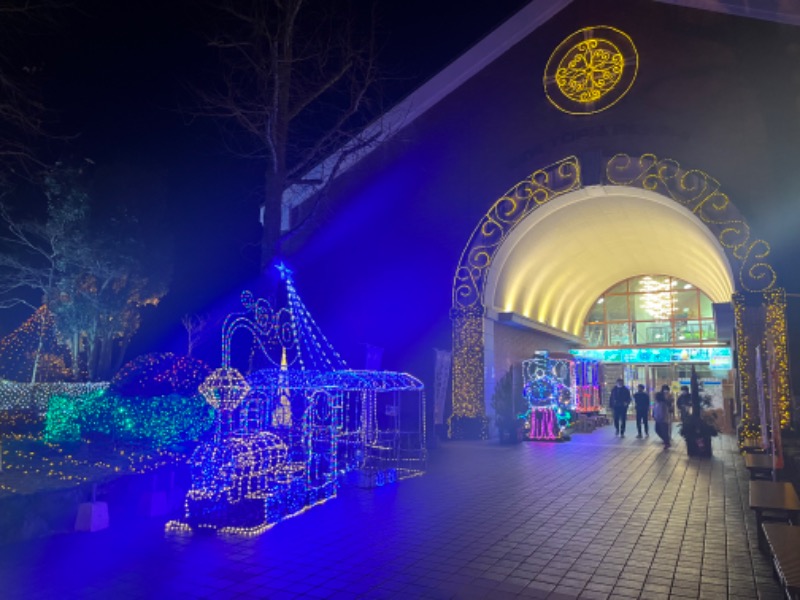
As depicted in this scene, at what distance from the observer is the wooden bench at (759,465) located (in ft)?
31.8

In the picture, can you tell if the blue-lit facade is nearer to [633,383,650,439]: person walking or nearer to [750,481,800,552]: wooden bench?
[633,383,650,439]: person walking

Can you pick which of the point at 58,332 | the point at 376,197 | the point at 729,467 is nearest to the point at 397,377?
the point at 729,467

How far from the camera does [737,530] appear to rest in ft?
24.3

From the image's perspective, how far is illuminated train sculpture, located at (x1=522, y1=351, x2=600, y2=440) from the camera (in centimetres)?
1766

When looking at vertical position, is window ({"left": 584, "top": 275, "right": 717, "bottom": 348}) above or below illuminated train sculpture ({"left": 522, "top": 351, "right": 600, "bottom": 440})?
above

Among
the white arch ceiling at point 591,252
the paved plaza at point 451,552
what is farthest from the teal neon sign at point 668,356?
the paved plaza at point 451,552

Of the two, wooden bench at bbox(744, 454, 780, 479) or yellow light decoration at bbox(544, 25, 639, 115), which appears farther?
yellow light decoration at bbox(544, 25, 639, 115)

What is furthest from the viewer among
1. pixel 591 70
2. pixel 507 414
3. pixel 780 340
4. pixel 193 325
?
pixel 193 325

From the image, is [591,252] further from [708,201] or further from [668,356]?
[708,201]

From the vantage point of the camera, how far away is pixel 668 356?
2581cm

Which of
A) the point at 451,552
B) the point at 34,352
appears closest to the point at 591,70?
the point at 451,552

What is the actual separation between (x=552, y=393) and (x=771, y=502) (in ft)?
38.6

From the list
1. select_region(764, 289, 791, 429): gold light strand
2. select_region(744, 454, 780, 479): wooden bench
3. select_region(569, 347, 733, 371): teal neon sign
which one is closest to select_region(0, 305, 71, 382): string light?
select_region(744, 454, 780, 479): wooden bench

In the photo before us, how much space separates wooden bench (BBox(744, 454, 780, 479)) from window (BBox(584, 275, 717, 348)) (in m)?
20.5
